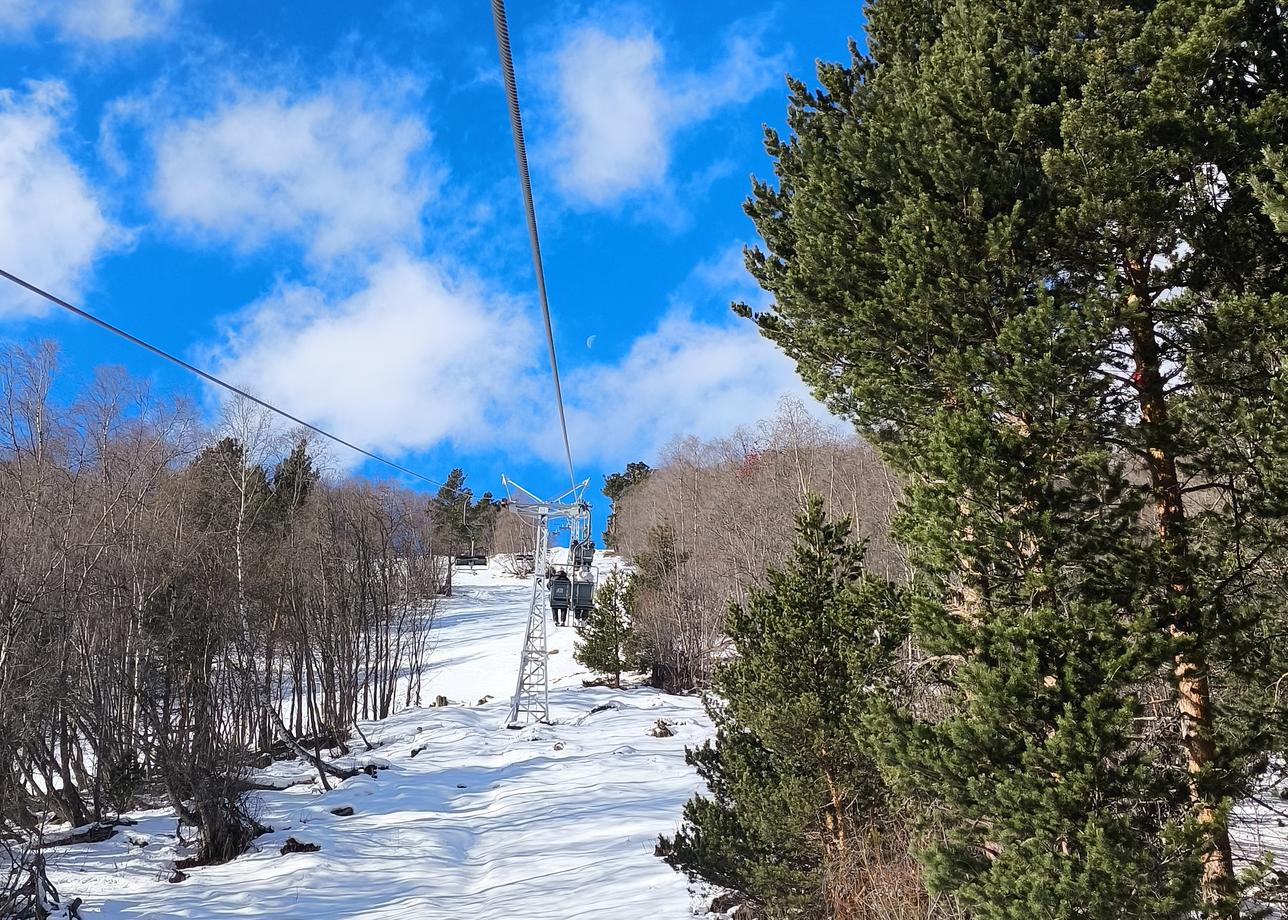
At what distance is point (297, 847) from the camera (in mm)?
10797

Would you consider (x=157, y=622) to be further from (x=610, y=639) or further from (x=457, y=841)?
(x=610, y=639)

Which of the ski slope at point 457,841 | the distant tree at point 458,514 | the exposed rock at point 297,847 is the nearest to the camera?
the ski slope at point 457,841

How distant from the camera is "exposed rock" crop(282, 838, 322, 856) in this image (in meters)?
10.7

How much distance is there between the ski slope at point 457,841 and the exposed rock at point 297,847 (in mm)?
236

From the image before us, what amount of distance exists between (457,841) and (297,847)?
7.25 feet

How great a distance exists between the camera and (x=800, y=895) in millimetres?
6195

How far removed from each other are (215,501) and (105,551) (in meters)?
8.23

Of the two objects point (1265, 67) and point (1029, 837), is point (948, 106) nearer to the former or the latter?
point (1265, 67)

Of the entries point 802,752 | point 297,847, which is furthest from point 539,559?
point 802,752

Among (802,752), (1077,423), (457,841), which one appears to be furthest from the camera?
(457,841)

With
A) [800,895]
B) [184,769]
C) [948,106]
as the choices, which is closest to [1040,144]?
[948,106]

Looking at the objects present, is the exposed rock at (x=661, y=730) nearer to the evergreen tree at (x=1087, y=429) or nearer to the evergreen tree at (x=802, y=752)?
the evergreen tree at (x=802, y=752)

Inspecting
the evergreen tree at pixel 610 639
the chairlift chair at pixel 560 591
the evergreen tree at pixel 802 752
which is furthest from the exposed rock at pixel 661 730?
the evergreen tree at pixel 802 752

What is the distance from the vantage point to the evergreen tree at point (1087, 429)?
3949 millimetres
